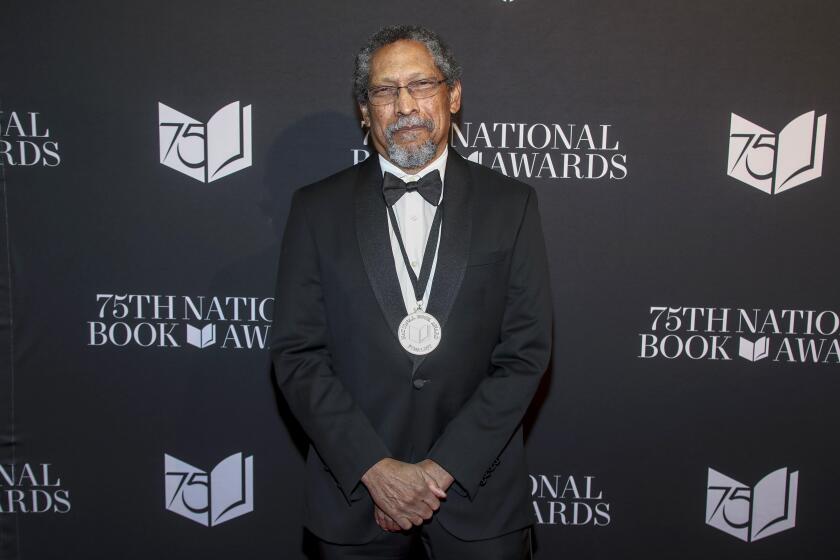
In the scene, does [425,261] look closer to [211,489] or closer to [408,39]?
[408,39]

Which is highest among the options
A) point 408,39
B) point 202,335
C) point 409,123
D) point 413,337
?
point 408,39

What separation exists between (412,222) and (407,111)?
0.91 feet

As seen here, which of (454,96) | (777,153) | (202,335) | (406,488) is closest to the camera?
(406,488)

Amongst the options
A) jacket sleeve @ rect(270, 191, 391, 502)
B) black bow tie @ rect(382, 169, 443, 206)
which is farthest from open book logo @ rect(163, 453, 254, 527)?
black bow tie @ rect(382, 169, 443, 206)

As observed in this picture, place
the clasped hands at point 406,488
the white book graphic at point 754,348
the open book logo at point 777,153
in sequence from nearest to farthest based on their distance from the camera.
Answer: the clasped hands at point 406,488 → the open book logo at point 777,153 → the white book graphic at point 754,348

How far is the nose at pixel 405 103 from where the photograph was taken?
1.91m

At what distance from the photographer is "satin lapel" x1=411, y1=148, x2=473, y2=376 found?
6.18ft

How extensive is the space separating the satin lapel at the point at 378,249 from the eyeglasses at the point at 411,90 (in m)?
0.21

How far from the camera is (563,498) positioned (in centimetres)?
282

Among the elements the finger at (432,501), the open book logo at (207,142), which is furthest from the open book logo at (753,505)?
the open book logo at (207,142)

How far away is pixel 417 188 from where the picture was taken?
6.39 feet

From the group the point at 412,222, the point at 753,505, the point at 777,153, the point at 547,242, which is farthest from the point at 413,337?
the point at 753,505

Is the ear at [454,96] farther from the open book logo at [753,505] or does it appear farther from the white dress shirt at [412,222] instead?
the open book logo at [753,505]

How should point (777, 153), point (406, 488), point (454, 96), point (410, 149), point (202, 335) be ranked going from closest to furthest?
point (406, 488) → point (410, 149) → point (454, 96) → point (777, 153) → point (202, 335)
